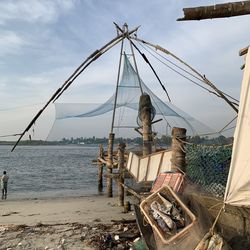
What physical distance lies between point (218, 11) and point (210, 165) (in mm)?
3803

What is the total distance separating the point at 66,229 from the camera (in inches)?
319

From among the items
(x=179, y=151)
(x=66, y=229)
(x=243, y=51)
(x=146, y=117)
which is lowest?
(x=66, y=229)

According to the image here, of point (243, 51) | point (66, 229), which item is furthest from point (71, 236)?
point (243, 51)

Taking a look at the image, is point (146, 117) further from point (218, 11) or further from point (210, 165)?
point (218, 11)

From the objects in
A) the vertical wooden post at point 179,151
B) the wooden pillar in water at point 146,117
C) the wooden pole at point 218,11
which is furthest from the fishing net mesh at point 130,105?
the wooden pole at point 218,11

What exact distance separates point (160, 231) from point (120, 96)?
762 cm

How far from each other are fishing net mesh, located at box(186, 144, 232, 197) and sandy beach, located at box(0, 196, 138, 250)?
183 cm

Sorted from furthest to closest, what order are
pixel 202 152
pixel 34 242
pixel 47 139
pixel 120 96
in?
pixel 120 96
pixel 47 139
pixel 34 242
pixel 202 152

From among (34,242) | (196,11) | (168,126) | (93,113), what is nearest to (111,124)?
(93,113)

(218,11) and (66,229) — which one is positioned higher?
(218,11)

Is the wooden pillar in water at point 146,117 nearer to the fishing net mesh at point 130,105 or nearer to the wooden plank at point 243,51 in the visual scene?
the fishing net mesh at point 130,105

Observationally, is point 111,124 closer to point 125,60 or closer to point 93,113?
point 93,113

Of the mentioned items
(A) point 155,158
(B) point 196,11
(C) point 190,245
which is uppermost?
(B) point 196,11

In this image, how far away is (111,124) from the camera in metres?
12.5
